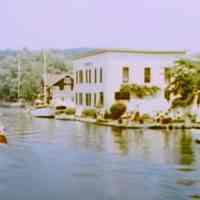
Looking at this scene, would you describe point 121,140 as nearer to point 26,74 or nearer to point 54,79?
point 54,79

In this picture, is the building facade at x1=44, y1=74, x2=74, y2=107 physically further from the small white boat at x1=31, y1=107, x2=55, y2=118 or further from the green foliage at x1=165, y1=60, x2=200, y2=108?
the green foliage at x1=165, y1=60, x2=200, y2=108

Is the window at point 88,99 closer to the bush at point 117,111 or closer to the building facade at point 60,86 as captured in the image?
the bush at point 117,111

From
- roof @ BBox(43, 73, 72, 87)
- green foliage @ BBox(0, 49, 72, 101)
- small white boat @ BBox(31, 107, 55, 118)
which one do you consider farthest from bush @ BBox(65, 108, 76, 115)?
green foliage @ BBox(0, 49, 72, 101)

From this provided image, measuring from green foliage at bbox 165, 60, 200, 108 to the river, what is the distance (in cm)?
841

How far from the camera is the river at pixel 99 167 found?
12.8m

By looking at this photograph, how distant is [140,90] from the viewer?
4019 centimetres

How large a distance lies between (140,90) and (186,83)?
558cm

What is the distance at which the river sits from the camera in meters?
12.8

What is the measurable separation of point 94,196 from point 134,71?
29938 mm

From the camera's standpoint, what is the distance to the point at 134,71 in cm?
4188

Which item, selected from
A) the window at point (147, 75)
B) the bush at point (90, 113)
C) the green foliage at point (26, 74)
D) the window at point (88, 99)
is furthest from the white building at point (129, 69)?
the green foliage at point (26, 74)

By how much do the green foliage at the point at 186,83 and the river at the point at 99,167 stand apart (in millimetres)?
8410

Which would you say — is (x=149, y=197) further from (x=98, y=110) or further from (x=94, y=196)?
(x=98, y=110)

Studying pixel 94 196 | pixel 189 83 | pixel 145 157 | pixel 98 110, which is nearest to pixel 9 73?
pixel 98 110
